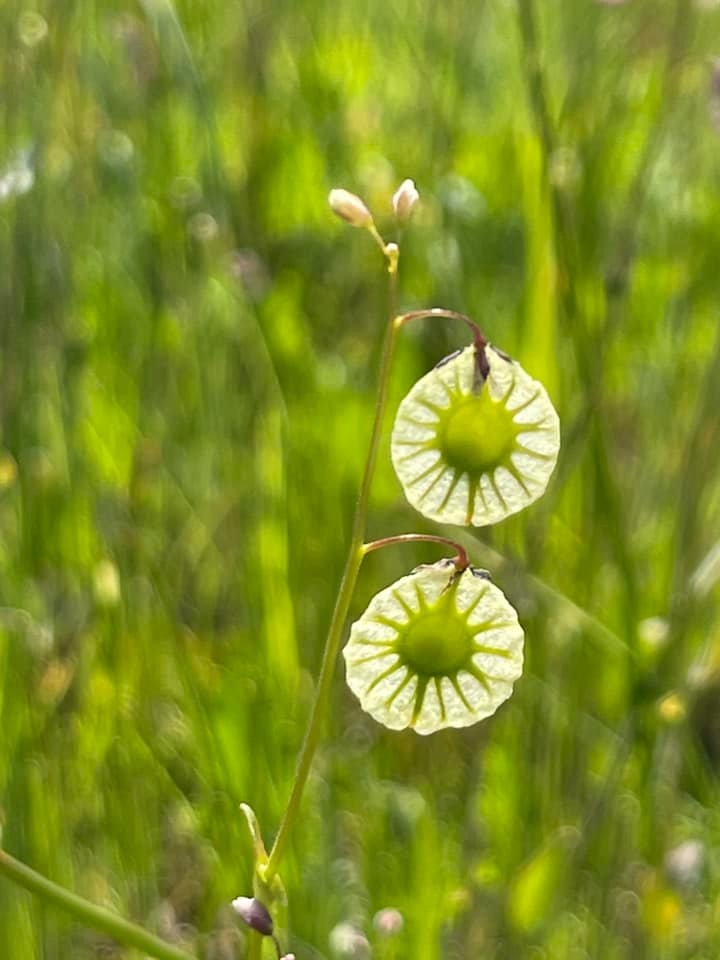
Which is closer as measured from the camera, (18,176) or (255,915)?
(255,915)

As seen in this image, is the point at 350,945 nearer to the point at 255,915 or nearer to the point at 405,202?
the point at 255,915

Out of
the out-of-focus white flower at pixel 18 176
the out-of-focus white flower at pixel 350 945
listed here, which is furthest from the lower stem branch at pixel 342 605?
the out-of-focus white flower at pixel 18 176

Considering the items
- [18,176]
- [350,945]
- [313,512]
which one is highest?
[18,176]

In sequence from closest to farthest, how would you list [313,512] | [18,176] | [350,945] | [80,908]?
[80,908] < [350,945] < [18,176] < [313,512]

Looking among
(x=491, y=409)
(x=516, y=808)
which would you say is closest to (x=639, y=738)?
(x=516, y=808)

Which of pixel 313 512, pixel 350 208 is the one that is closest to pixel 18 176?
pixel 313 512

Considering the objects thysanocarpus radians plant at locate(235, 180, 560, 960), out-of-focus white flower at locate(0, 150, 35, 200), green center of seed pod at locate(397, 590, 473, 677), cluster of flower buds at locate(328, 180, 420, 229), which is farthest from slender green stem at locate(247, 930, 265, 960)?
out-of-focus white flower at locate(0, 150, 35, 200)

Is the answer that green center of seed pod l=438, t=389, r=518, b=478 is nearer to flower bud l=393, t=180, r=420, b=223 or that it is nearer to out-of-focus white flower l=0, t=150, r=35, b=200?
flower bud l=393, t=180, r=420, b=223

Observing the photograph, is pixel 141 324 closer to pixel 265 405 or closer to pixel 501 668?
pixel 265 405
